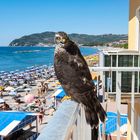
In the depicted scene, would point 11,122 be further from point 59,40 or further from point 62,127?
point 62,127

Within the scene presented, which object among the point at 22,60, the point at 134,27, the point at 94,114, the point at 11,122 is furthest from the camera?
the point at 22,60

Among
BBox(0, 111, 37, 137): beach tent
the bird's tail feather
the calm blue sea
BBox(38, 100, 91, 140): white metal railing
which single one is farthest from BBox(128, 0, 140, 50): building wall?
the calm blue sea

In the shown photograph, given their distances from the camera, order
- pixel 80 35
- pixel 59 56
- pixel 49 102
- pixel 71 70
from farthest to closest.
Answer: pixel 80 35
pixel 49 102
pixel 59 56
pixel 71 70

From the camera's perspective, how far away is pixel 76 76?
93.7 inches

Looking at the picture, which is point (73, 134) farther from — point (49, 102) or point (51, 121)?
point (49, 102)

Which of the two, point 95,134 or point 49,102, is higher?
point 95,134

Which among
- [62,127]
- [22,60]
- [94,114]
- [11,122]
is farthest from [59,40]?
[22,60]

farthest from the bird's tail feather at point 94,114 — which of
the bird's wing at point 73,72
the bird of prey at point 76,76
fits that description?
the bird's wing at point 73,72

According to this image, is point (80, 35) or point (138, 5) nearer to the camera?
point (138, 5)

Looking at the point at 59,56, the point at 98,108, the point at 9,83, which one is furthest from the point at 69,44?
the point at 9,83

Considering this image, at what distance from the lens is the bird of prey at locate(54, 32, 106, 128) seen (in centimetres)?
191

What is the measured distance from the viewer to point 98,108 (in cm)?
191

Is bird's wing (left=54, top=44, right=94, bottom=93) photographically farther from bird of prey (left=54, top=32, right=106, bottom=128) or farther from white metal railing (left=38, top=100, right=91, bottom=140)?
white metal railing (left=38, top=100, right=91, bottom=140)

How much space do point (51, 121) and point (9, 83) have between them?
116 feet
